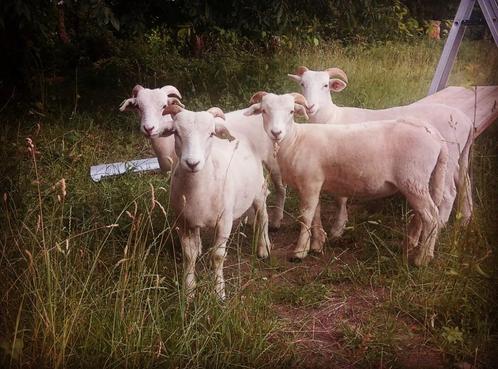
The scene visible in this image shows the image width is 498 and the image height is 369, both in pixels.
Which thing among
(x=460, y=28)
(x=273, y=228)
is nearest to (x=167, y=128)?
(x=273, y=228)

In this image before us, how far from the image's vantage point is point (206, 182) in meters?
2.34

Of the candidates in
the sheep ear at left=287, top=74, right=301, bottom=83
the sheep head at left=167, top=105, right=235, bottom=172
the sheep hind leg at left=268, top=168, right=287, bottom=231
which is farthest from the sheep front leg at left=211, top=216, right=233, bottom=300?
the sheep ear at left=287, top=74, right=301, bottom=83

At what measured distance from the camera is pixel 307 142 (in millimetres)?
2746

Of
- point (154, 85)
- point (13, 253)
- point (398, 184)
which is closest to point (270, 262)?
point (398, 184)

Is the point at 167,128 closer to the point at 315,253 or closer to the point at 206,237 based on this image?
the point at 206,237

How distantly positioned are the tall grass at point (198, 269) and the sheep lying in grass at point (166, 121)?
9cm

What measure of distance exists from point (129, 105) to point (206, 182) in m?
0.46

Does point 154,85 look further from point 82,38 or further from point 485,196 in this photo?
point 485,196

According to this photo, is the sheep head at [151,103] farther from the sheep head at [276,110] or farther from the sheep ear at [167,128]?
the sheep head at [276,110]

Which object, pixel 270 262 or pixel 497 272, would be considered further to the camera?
pixel 270 262

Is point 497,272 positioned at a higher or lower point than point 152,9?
lower

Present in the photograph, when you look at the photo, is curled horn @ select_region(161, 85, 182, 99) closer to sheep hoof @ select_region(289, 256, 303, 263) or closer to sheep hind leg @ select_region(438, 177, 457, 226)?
sheep hoof @ select_region(289, 256, 303, 263)

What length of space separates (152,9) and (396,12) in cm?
92

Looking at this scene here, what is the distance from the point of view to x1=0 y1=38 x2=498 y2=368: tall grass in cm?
187
